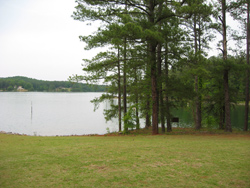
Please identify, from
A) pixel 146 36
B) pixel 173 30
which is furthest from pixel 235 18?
pixel 146 36

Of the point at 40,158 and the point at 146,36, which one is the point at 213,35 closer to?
the point at 146,36

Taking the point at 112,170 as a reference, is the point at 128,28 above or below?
above

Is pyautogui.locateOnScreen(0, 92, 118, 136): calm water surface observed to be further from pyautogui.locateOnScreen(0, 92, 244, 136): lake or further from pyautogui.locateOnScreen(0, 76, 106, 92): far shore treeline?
pyautogui.locateOnScreen(0, 76, 106, 92): far shore treeline

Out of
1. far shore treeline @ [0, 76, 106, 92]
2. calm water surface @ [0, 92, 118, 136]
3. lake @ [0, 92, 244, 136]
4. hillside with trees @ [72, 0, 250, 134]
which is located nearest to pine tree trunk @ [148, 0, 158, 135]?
hillside with trees @ [72, 0, 250, 134]

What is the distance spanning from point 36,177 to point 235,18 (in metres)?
15.9

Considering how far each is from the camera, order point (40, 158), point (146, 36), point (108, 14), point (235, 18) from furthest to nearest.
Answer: point (235, 18), point (108, 14), point (146, 36), point (40, 158)

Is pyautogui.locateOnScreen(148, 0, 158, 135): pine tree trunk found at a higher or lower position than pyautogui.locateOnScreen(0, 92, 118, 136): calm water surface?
higher

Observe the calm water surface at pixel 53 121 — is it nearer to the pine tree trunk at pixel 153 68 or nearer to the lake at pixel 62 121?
Answer: the lake at pixel 62 121

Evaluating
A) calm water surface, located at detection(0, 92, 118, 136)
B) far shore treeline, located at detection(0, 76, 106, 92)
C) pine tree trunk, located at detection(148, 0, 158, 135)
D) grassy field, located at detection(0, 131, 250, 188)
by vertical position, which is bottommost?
calm water surface, located at detection(0, 92, 118, 136)

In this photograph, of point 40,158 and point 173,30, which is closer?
point 40,158

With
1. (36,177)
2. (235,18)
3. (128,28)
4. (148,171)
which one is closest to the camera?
(36,177)

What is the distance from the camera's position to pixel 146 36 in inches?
423

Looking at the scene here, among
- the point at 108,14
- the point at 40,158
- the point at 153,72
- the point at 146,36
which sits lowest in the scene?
the point at 40,158

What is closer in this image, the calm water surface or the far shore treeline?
the calm water surface
